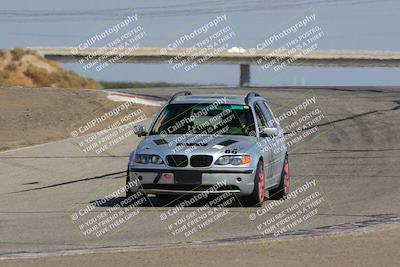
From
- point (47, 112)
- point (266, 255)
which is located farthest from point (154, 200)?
point (47, 112)

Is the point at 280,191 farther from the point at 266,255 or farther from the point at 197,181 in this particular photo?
the point at 266,255

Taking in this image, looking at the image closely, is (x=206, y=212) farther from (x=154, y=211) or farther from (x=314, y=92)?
(x=314, y=92)

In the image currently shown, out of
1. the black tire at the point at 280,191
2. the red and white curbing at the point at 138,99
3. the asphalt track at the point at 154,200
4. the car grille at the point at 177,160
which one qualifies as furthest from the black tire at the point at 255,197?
the red and white curbing at the point at 138,99

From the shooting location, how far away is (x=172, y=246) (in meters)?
10.1

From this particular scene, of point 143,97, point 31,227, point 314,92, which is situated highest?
point 31,227

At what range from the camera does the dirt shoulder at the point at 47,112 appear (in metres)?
27.7

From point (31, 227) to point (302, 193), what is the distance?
5497mm

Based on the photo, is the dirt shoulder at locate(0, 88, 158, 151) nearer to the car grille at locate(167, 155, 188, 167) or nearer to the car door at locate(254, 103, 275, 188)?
the car door at locate(254, 103, 275, 188)

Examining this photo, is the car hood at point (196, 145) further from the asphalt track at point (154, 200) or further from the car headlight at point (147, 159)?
the asphalt track at point (154, 200)

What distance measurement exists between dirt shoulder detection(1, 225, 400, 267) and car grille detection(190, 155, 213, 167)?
352 centimetres

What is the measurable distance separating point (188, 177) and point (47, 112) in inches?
724

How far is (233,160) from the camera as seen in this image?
45.4 feet

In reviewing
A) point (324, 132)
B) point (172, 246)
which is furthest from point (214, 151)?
point (324, 132)

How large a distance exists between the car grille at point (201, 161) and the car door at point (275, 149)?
4.90 feet
